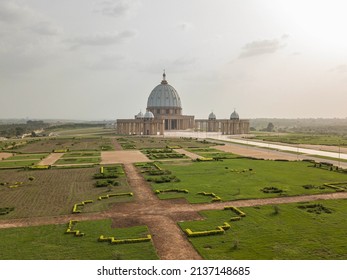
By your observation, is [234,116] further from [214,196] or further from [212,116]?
[214,196]

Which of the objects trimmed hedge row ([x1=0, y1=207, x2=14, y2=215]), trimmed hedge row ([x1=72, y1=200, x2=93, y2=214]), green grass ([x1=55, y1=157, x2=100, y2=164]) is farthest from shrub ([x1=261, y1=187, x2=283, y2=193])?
green grass ([x1=55, y1=157, x2=100, y2=164])

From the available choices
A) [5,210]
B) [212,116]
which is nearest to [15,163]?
[5,210]

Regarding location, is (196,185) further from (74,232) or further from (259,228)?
(74,232)

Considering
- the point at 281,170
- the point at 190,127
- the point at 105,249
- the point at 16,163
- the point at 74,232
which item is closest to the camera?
the point at 105,249

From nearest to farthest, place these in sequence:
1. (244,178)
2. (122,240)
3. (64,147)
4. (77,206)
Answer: (122,240) → (77,206) → (244,178) → (64,147)

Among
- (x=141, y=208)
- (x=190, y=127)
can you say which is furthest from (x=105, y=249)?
(x=190, y=127)

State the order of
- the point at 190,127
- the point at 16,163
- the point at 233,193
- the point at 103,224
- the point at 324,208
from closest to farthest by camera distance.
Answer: the point at 103,224 < the point at 324,208 < the point at 233,193 < the point at 16,163 < the point at 190,127
